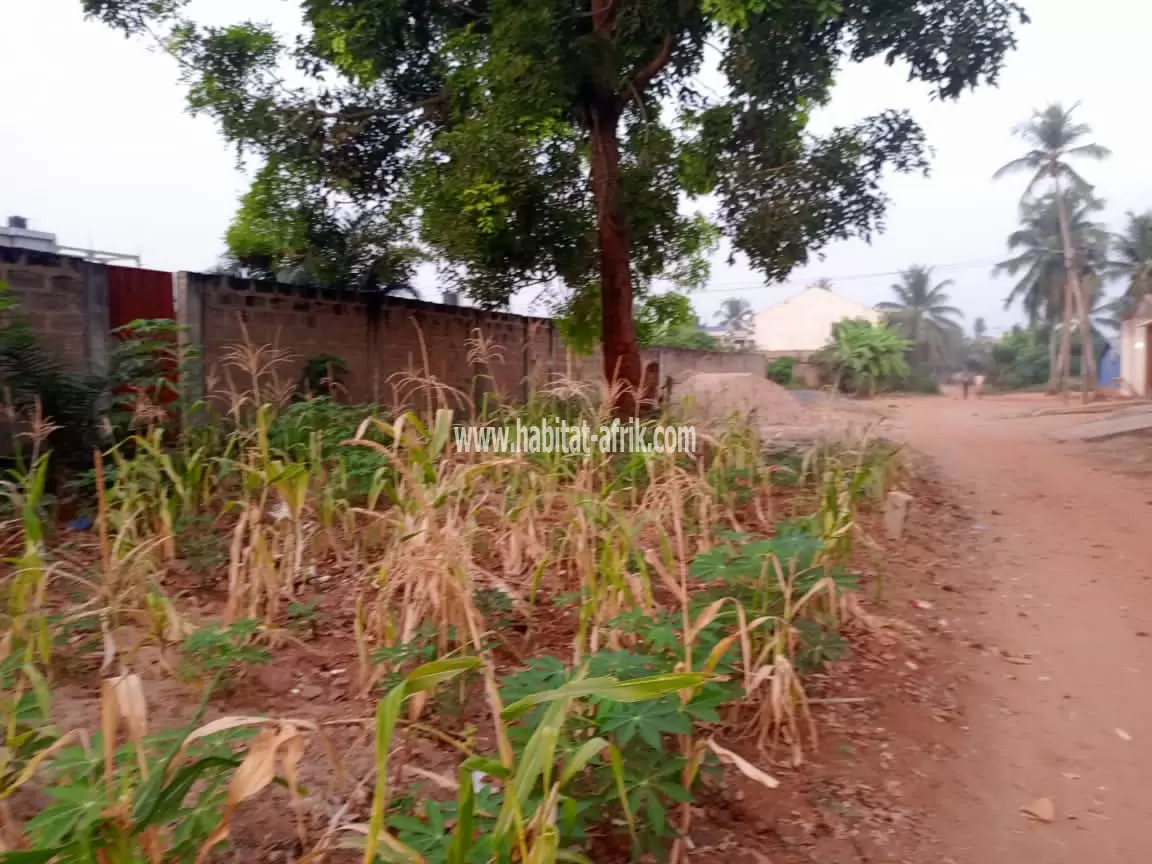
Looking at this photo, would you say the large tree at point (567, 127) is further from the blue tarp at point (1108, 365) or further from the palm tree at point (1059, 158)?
the blue tarp at point (1108, 365)

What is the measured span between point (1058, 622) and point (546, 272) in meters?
4.80

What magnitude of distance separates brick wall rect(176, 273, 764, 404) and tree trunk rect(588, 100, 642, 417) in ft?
1.15

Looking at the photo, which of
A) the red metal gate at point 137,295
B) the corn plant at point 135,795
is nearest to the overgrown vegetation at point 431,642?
the corn plant at point 135,795

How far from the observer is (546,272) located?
7402 mm

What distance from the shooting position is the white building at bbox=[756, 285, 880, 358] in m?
44.1

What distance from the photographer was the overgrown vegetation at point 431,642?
1552 millimetres

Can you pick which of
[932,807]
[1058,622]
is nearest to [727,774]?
[932,807]

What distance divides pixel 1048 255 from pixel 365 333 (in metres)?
30.7

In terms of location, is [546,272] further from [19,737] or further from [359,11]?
[19,737]

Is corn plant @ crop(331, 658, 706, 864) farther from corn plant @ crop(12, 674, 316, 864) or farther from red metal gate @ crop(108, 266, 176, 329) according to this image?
red metal gate @ crop(108, 266, 176, 329)

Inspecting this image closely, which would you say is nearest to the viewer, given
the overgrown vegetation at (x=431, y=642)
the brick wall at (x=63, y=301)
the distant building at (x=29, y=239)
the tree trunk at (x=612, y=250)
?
the overgrown vegetation at (x=431, y=642)

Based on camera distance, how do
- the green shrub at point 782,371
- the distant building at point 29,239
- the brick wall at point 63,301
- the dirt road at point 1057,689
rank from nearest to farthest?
the dirt road at point 1057,689, the brick wall at point 63,301, the distant building at point 29,239, the green shrub at point 782,371

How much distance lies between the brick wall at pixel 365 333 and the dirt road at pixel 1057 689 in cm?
236

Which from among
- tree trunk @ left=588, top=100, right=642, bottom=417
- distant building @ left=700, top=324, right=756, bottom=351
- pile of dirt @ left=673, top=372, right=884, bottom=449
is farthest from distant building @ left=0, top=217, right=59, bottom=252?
distant building @ left=700, top=324, right=756, bottom=351
